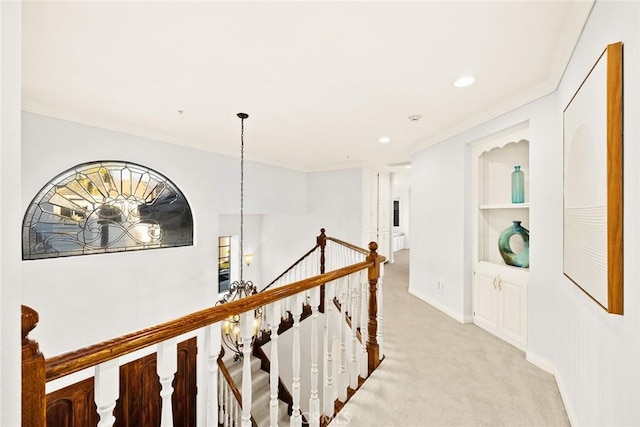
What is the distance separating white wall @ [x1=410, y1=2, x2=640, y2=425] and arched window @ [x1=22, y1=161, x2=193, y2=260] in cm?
363

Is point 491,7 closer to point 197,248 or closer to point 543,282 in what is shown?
point 543,282

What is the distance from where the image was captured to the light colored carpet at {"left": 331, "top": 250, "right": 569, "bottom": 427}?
1.78 meters

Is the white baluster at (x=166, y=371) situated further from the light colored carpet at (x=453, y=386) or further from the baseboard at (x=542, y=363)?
the baseboard at (x=542, y=363)

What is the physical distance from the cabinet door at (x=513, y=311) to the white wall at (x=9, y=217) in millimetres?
3291

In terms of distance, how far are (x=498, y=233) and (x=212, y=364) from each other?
10.6ft

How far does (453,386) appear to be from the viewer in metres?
2.09

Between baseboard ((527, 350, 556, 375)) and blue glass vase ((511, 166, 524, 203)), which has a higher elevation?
blue glass vase ((511, 166, 524, 203))

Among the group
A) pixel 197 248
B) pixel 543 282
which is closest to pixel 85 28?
pixel 197 248

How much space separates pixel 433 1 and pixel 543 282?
2.27 meters

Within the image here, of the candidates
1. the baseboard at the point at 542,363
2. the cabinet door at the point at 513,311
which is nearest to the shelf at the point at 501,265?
the cabinet door at the point at 513,311

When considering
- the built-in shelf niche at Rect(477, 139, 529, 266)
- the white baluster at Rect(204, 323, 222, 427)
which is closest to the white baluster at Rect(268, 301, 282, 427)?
the white baluster at Rect(204, 323, 222, 427)

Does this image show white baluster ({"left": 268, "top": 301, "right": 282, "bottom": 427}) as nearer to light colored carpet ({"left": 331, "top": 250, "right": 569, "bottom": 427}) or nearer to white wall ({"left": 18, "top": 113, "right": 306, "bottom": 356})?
light colored carpet ({"left": 331, "top": 250, "right": 569, "bottom": 427})

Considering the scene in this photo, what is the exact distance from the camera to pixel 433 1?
1482 millimetres

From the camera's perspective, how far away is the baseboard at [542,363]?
2.23 metres
